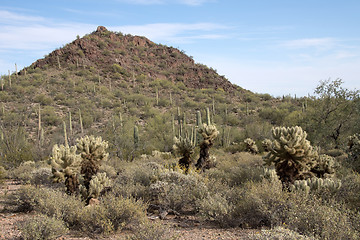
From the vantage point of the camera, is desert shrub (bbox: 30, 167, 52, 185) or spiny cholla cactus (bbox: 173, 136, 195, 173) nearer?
desert shrub (bbox: 30, 167, 52, 185)

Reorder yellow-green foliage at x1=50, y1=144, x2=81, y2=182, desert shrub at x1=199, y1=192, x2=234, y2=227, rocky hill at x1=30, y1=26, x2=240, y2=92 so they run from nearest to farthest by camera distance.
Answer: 1. desert shrub at x1=199, y1=192, x2=234, y2=227
2. yellow-green foliage at x1=50, y1=144, x2=81, y2=182
3. rocky hill at x1=30, y1=26, x2=240, y2=92

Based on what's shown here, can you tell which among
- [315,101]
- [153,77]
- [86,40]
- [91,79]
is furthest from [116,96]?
[315,101]

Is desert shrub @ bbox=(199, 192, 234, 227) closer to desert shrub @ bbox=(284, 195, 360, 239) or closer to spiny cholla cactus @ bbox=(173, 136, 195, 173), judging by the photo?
desert shrub @ bbox=(284, 195, 360, 239)

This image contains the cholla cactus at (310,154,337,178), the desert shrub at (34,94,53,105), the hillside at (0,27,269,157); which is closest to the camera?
the cholla cactus at (310,154,337,178)

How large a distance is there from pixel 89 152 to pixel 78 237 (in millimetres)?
4075

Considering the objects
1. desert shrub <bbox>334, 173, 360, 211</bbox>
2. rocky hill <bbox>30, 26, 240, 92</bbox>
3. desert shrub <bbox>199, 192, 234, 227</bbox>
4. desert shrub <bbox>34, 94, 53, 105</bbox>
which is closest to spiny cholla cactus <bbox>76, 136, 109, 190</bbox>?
desert shrub <bbox>199, 192, 234, 227</bbox>

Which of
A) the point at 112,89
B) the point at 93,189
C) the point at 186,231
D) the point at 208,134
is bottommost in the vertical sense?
the point at 186,231

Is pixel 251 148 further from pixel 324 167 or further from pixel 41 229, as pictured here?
pixel 41 229

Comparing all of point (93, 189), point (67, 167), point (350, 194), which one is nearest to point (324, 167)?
point (350, 194)

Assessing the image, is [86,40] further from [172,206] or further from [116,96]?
[172,206]

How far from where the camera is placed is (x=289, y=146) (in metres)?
8.07

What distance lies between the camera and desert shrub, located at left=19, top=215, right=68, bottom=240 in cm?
498

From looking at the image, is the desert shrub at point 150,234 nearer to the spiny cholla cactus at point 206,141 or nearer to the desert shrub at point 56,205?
the desert shrub at point 56,205

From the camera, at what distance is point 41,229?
5.08m
